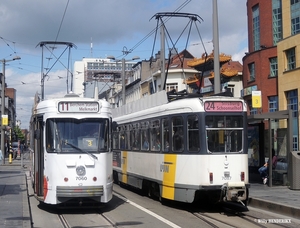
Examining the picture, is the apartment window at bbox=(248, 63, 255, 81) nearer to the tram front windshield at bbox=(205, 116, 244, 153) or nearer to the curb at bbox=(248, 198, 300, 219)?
the curb at bbox=(248, 198, 300, 219)

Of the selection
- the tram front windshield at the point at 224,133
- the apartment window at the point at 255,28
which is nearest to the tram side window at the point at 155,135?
the tram front windshield at the point at 224,133

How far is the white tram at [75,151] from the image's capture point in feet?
43.4

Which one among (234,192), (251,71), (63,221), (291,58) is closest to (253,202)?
(234,192)

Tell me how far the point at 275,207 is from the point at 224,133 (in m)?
2.34

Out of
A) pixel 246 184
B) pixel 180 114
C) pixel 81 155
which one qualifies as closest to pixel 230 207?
pixel 246 184

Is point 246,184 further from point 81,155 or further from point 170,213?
point 81,155

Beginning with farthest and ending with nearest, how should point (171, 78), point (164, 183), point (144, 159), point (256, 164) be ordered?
1. point (171, 78)
2. point (256, 164)
3. point (144, 159)
4. point (164, 183)

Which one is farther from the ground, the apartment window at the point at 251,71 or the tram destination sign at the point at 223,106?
the apartment window at the point at 251,71

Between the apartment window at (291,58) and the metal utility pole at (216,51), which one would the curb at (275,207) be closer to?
the metal utility pole at (216,51)

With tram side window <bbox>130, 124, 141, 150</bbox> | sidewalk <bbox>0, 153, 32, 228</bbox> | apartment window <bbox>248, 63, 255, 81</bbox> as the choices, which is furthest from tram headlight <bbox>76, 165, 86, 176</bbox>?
Answer: apartment window <bbox>248, 63, 255, 81</bbox>

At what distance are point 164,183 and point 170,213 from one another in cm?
145

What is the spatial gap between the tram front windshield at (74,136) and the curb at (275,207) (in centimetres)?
453

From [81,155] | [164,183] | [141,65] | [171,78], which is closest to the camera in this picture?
[81,155]

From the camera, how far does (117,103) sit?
249 ft
